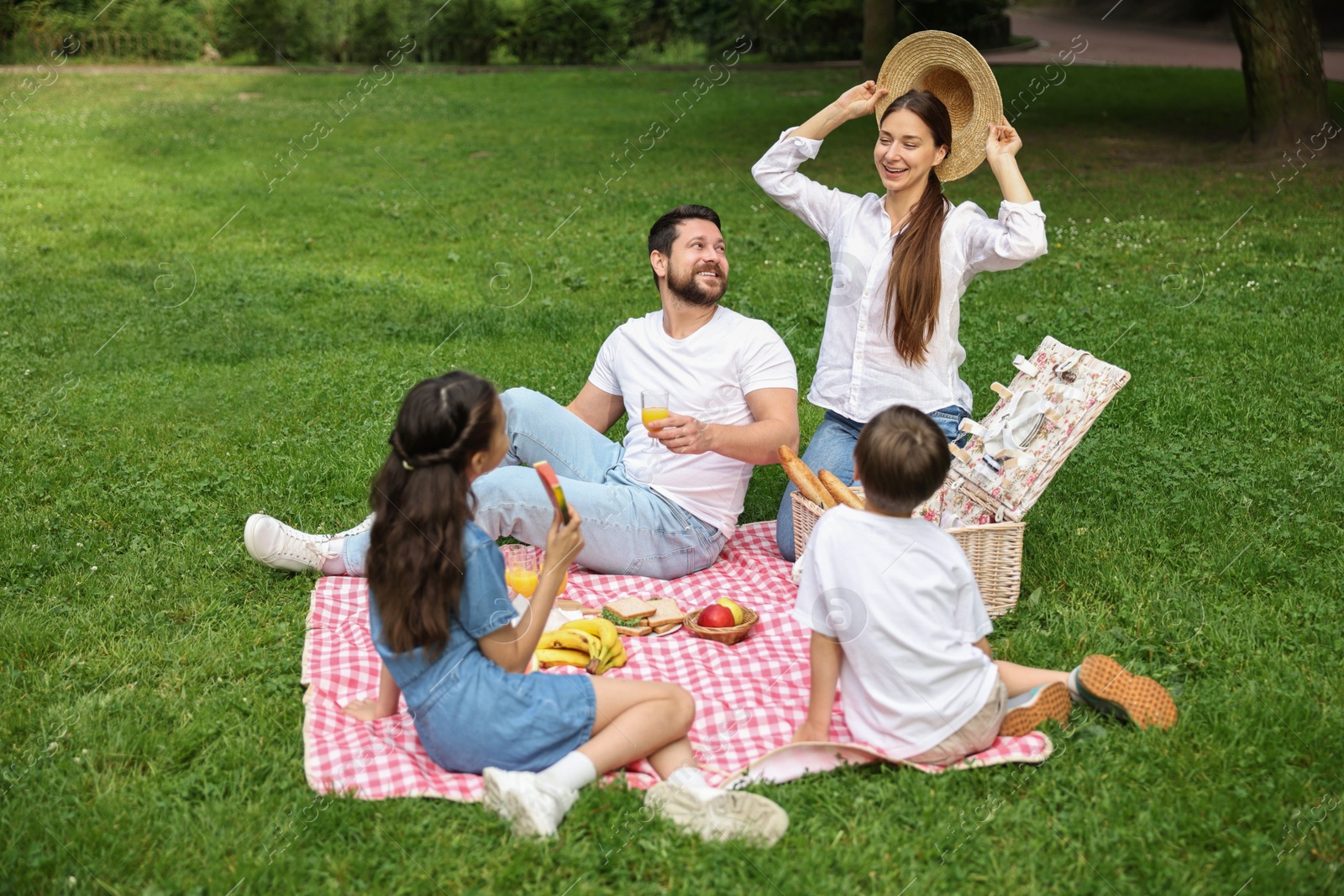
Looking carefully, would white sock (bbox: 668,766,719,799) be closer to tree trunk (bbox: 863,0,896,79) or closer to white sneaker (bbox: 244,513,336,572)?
white sneaker (bbox: 244,513,336,572)

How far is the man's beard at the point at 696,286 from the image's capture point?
491cm

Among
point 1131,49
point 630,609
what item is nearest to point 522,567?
point 630,609

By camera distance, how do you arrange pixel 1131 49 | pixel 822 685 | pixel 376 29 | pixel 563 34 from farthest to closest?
pixel 563 34 → pixel 376 29 → pixel 1131 49 → pixel 822 685

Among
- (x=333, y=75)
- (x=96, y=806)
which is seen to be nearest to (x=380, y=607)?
(x=96, y=806)

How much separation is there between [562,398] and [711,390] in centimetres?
223

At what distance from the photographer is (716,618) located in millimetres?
4496

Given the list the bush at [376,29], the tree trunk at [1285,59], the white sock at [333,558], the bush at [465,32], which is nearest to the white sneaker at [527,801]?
the white sock at [333,558]

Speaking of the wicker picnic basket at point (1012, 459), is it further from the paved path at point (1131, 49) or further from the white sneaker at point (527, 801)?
the paved path at point (1131, 49)

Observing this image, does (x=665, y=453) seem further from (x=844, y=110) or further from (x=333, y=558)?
(x=844, y=110)

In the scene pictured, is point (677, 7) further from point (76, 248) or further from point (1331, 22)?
point (76, 248)

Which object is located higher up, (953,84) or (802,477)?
(953,84)

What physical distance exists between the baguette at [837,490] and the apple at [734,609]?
572 millimetres

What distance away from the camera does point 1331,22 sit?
2434 cm

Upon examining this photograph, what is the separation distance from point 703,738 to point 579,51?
26.5m
